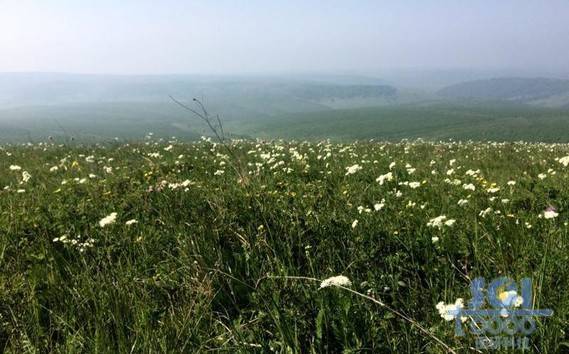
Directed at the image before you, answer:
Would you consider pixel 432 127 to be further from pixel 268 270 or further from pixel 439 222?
pixel 268 270

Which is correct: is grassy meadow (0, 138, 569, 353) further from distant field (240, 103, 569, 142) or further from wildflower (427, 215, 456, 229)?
distant field (240, 103, 569, 142)

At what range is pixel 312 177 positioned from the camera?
8750 millimetres

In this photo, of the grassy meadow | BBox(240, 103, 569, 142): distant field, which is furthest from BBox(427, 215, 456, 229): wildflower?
BBox(240, 103, 569, 142): distant field

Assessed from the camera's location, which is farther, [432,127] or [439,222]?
[432,127]

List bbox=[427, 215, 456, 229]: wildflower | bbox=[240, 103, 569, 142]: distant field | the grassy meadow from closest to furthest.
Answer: the grassy meadow, bbox=[427, 215, 456, 229]: wildflower, bbox=[240, 103, 569, 142]: distant field

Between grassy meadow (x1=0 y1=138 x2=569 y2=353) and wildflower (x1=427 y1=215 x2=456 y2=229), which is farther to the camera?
wildflower (x1=427 y1=215 x2=456 y2=229)

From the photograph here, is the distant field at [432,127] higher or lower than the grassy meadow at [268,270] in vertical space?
lower

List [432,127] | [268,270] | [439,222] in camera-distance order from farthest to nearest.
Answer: [432,127], [439,222], [268,270]

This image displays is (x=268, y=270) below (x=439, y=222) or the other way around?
below

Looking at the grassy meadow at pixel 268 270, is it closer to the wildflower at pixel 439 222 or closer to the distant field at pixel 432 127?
the wildflower at pixel 439 222

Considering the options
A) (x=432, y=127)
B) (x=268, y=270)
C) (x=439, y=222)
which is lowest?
(x=432, y=127)

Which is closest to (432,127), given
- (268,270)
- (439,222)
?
(439,222)

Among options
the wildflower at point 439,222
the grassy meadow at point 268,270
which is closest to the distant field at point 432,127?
the grassy meadow at point 268,270

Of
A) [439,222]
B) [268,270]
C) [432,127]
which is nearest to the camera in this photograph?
[268,270]
